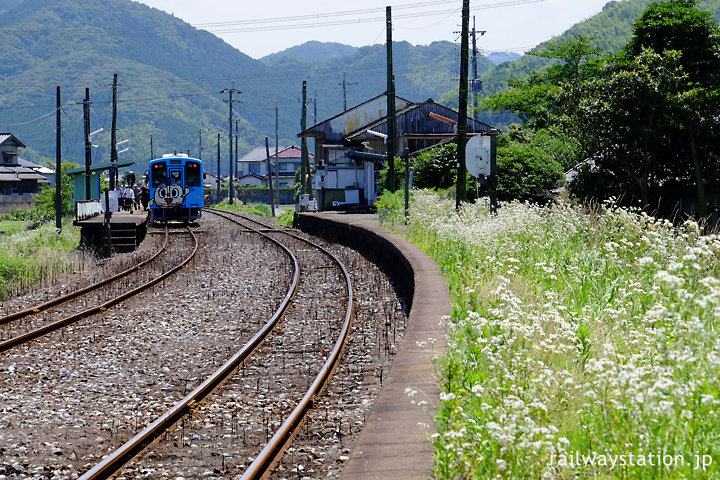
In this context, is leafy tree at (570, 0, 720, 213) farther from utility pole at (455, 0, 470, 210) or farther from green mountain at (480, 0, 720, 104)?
green mountain at (480, 0, 720, 104)

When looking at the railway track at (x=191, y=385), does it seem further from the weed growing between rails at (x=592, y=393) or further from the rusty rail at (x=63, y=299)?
the weed growing between rails at (x=592, y=393)

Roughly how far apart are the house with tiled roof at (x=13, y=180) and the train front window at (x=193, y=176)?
37.0 metres

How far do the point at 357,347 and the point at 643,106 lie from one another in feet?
43.3

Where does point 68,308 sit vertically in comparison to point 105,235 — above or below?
below

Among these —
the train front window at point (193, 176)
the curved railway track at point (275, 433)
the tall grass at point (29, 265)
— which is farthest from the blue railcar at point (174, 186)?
the curved railway track at point (275, 433)

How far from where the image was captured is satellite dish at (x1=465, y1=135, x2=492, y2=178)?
609 inches

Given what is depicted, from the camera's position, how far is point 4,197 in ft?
206

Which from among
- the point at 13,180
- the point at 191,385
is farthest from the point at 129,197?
the point at 13,180

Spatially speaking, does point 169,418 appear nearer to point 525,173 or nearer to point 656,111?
point 656,111

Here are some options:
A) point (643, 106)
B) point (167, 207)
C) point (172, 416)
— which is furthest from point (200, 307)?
point (167, 207)

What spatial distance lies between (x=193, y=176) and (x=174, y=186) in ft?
Result: 2.94

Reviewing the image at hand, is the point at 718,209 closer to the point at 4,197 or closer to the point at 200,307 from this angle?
the point at 200,307

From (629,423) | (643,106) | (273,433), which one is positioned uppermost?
(643,106)

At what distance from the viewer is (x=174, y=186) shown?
103 feet
